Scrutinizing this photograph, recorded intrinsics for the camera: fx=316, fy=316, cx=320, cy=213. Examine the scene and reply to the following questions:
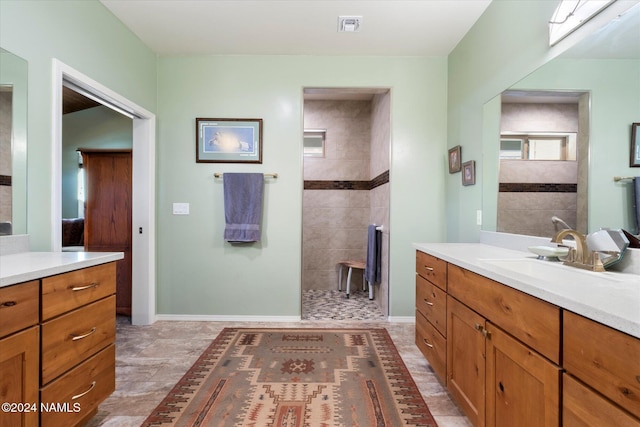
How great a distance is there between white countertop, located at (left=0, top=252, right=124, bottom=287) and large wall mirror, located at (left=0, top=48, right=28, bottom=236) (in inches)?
8.0

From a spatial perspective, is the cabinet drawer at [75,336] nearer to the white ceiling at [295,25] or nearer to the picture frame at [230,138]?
the picture frame at [230,138]

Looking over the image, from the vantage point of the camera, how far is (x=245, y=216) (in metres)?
2.90

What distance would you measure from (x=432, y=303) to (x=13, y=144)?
240 cm

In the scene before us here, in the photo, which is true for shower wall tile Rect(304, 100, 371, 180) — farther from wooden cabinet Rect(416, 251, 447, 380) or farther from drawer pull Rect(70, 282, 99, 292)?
drawer pull Rect(70, 282, 99, 292)

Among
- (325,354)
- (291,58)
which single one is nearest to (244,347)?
(325,354)

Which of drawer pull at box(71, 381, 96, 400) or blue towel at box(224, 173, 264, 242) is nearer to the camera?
drawer pull at box(71, 381, 96, 400)

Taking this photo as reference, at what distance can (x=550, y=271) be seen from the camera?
1204 millimetres

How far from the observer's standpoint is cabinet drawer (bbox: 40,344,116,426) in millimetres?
1173

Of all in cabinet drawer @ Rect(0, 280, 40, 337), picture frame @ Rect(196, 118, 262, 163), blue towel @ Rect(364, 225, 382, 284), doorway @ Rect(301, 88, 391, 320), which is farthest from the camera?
doorway @ Rect(301, 88, 391, 320)

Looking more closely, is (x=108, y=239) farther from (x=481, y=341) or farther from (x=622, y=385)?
(x=622, y=385)

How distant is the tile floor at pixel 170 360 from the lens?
1608mm

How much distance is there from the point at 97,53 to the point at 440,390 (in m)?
3.09

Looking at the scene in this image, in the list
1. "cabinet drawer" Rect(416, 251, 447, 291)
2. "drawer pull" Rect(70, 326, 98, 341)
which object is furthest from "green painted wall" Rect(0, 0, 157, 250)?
"cabinet drawer" Rect(416, 251, 447, 291)

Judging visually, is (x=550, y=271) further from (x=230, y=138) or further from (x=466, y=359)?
(x=230, y=138)
